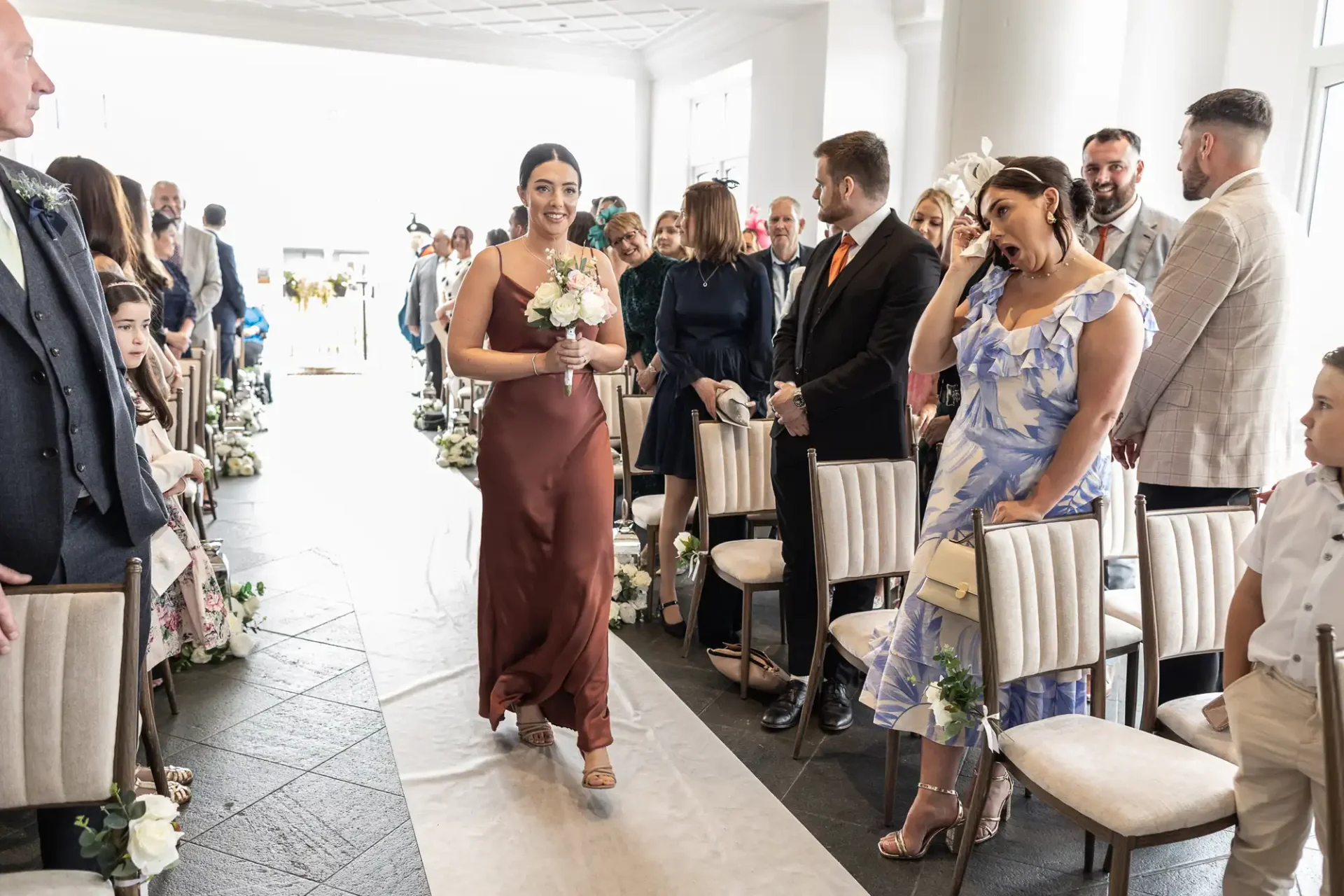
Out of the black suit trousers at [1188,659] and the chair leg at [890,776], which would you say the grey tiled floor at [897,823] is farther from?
the black suit trousers at [1188,659]

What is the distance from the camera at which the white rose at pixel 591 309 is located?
2883 millimetres

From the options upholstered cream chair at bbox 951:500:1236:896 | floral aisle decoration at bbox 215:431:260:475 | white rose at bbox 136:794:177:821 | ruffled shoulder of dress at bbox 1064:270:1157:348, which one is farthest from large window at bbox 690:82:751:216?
white rose at bbox 136:794:177:821

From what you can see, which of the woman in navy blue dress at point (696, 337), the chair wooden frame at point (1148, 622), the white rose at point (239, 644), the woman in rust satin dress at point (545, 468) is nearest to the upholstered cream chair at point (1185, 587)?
the chair wooden frame at point (1148, 622)

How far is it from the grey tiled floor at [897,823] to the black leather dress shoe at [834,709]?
0.11 ft

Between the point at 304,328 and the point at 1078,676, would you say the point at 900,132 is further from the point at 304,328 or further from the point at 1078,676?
the point at 304,328

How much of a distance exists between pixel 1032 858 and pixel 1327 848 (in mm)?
1129

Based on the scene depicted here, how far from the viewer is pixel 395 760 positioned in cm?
326

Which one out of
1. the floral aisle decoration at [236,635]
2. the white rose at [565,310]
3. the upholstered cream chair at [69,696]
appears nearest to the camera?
the upholstered cream chair at [69,696]

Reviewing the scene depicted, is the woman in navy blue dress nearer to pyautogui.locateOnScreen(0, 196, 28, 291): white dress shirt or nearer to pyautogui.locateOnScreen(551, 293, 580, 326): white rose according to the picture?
pyautogui.locateOnScreen(551, 293, 580, 326): white rose

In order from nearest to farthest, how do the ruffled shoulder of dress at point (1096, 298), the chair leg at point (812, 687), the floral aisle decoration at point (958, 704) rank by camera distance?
1. the floral aisle decoration at point (958, 704)
2. the ruffled shoulder of dress at point (1096, 298)
3. the chair leg at point (812, 687)

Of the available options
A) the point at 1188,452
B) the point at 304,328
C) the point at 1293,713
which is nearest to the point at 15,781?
the point at 1293,713

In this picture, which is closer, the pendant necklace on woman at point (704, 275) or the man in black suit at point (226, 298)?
the pendant necklace on woman at point (704, 275)

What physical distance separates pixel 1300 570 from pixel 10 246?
2.48m

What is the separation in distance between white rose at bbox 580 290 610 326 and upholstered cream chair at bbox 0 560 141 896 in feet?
4.67
